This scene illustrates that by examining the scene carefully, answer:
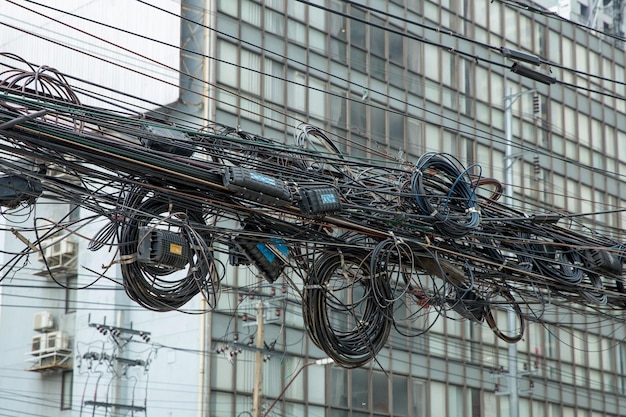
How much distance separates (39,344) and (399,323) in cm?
1120

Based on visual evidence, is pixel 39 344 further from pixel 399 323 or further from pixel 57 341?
pixel 399 323

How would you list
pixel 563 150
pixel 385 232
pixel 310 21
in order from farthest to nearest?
pixel 563 150 → pixel 310 21 → pixel 385 232

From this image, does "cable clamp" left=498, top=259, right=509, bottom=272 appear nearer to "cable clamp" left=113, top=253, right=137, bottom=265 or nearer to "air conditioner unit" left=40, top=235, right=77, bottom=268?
"cable clamp" left=113, top=253, right=137, bottom=265

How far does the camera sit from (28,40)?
115ft

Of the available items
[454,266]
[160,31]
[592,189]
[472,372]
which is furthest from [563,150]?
[454,266]

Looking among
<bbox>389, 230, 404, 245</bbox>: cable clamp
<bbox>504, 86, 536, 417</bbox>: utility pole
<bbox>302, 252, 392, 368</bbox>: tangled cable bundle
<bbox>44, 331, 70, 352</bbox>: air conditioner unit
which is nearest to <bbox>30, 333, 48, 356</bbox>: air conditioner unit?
<bbox>44, 331, 70, 352</bbox>: air conditioner unit

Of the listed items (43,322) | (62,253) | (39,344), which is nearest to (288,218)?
(62,253)

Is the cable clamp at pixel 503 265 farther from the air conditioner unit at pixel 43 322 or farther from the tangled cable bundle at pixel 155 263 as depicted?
the air conditioner unit at pixel 43 322

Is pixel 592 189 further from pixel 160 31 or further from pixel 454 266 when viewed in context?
pixel 454 266

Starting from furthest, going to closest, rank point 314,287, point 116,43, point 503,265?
point 116,43, point 503,265, point 314,287

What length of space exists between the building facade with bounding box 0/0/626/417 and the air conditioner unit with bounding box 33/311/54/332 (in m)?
0.14

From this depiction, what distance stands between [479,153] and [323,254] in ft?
85.5

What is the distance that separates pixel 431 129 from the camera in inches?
1512

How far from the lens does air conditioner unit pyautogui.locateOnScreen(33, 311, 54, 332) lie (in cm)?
3559
